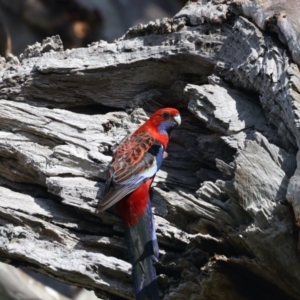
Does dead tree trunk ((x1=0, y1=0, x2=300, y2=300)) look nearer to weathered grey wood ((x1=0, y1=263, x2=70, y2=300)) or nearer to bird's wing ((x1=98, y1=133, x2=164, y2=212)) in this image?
bird's wing ((x1=98, y1=133, x2=164, y2=212))

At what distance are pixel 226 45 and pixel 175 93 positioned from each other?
1.51ft

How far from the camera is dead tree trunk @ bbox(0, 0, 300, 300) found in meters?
3.41

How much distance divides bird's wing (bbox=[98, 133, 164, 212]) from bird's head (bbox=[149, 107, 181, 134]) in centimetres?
9

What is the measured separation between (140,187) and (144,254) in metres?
0.40

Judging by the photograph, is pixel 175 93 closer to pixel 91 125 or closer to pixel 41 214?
pixel 91 125

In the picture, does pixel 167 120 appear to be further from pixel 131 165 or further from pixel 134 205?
pixel 134 205

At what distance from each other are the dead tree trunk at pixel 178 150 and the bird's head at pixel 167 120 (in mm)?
121

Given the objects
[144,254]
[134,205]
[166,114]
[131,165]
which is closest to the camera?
[144,254]

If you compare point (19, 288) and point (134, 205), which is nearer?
point (134, 205)

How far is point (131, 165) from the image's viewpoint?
4.17 meters

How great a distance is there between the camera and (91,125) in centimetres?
446

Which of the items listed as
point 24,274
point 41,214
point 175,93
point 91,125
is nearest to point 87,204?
point 41,214

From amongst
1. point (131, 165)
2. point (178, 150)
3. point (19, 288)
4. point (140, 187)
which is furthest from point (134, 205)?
point (19, 288)

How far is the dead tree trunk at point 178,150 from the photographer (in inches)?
134
